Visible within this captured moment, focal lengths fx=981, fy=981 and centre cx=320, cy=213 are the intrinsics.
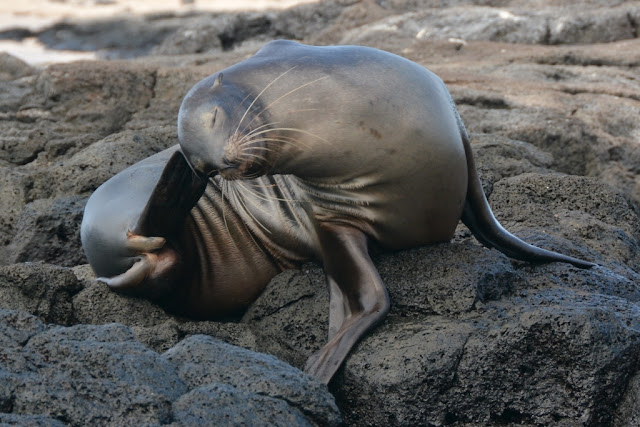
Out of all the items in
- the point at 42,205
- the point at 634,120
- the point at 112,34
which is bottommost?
the point at 112,34

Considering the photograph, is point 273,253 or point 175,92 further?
point 175,92

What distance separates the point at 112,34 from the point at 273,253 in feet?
39.0

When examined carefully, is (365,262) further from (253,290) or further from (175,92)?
(175,92)

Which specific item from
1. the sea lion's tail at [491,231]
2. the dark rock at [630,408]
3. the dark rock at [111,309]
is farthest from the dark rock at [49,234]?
the dark rock at [630,408]

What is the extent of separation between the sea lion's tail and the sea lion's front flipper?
1.75ft

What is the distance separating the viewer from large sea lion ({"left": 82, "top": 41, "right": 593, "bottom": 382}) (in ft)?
12.5

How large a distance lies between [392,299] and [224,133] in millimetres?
961

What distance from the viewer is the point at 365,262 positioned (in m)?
3.99

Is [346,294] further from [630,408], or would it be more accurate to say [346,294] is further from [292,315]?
[630,408]

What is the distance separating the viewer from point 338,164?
158 inches

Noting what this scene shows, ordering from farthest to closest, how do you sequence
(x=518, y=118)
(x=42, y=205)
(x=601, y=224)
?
1. (x=518, y=118)
2. (x=42, y=205)
3. (x=601, y=224)

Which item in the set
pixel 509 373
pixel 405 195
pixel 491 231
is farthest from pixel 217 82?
pixel 509 373

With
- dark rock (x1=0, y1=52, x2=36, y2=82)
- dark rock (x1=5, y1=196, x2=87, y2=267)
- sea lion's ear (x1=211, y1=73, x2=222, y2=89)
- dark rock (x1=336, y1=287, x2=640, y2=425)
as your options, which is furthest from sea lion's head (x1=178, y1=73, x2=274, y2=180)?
dark rock (x1=0, y1=52, x2=36, y2=82)

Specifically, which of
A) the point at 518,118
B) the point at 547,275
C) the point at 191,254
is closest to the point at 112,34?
the point at 518,118
